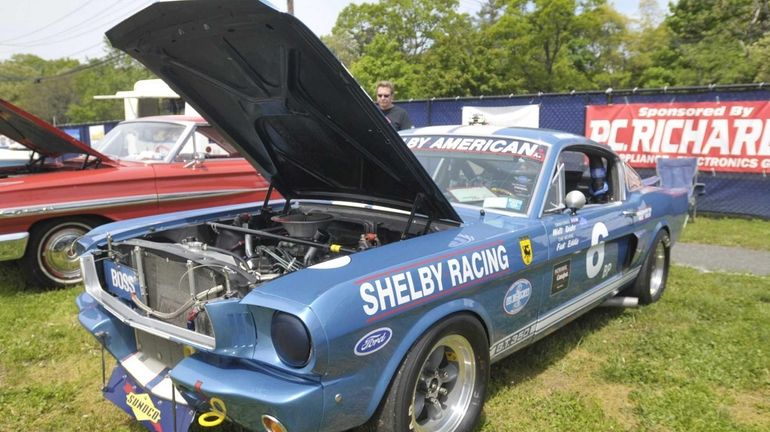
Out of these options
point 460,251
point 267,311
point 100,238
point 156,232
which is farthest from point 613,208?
point 100,238

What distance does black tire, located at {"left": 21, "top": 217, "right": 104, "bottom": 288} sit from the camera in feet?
15.9

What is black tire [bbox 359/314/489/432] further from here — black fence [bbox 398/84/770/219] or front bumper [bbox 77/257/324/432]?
black fence [bbox 398/84/770/219]

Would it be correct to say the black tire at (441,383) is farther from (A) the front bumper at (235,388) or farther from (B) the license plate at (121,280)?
(B) the license plate at (121,280)

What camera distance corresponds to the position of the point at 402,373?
7.14ft

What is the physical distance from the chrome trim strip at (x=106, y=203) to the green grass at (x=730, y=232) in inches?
238

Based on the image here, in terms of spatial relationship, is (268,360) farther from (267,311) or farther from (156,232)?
(156,232)

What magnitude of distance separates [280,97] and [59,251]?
3531 mm

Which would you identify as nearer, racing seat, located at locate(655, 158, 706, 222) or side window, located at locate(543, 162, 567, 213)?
side window, located at locate(543, 162, 567, 213)

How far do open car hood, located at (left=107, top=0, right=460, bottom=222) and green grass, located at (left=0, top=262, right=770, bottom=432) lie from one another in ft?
4.07

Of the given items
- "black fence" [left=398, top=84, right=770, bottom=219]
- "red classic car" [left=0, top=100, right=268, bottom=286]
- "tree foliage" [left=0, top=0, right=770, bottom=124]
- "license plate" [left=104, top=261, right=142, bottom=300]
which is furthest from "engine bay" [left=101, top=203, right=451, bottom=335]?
"tree foliage" [left=0, top=0, right=770, bottom=124]

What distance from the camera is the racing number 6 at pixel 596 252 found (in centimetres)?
342

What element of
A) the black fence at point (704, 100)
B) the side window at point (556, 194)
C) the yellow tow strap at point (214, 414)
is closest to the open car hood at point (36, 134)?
the yellow tow strap at point (214, 414)

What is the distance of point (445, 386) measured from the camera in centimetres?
261

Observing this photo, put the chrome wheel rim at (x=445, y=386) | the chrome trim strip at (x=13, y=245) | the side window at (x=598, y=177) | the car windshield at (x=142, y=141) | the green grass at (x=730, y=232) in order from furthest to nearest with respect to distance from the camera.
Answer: the green grass at (x=730, y=232) → the car windshield at (x=142, y=141) → the chrome trim strip at (x=13, y=245) → the side window at (x=598, y=177) → the chrome wheel rim at (x=445, y=386)
